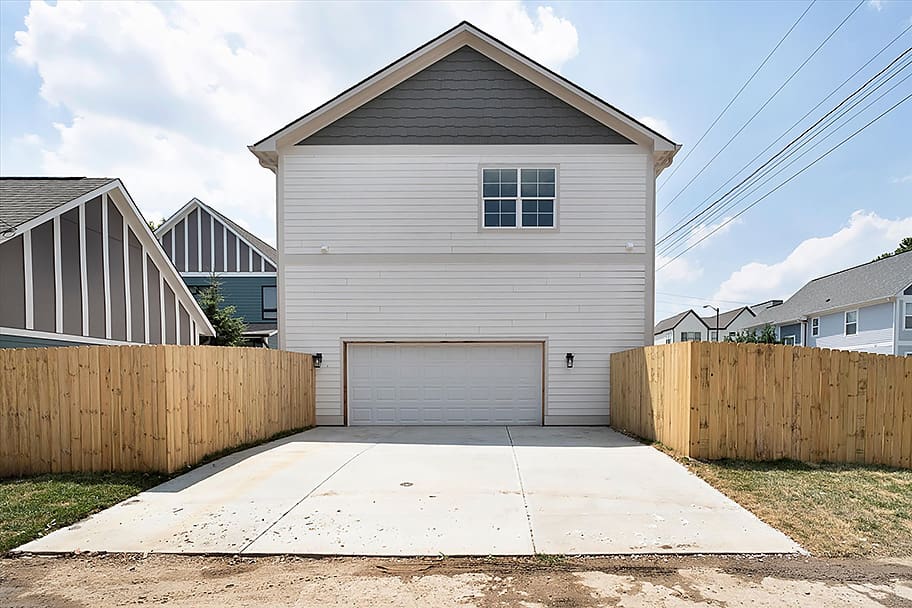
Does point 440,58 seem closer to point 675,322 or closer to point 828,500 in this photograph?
point 828,500

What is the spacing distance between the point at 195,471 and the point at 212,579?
3.48m

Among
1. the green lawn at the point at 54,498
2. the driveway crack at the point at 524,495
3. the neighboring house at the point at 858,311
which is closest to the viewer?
the driveway crack at the point at 524,495

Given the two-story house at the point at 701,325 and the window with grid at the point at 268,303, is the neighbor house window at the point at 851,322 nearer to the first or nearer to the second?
the two-story house at the point at 701,325

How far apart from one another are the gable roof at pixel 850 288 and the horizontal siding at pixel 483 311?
57.6 ft

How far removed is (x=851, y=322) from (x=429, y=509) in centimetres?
2659

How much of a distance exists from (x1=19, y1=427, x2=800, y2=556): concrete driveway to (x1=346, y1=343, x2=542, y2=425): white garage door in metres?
3.44

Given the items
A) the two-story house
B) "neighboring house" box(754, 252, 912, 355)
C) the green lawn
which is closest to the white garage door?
the green lawn

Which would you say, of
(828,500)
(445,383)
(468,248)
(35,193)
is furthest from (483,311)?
(35,193)

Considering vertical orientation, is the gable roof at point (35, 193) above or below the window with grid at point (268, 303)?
above

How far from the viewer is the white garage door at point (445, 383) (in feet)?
39.4

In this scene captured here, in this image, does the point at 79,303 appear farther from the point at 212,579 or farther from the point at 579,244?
the point at 579,244

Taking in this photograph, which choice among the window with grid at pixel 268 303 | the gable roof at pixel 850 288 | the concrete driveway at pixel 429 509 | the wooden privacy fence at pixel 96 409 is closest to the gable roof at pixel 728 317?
the gable roof at pixel 850 288

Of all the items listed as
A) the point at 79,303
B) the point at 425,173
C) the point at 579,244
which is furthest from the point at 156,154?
the point at 579,244

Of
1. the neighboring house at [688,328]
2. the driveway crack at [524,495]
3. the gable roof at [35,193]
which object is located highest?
the gable roof at [35,193]
